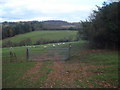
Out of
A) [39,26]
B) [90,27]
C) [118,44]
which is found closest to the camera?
[118,44]

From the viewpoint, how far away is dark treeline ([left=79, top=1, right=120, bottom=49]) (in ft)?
76.1

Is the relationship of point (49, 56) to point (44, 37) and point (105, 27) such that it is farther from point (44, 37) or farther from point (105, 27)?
point (44, 37)

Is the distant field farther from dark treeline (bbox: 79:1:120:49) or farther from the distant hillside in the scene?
dark treeline (bbox: 79:1:120:49)

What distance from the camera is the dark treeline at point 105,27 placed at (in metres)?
23.2

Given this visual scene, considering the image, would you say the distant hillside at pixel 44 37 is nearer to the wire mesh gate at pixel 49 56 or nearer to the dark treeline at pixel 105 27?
the dark treeline at pixel 105 27

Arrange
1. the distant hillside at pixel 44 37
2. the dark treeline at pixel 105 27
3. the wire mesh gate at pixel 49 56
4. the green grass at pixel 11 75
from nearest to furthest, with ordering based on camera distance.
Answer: the green grass at pixel 11 75, the wire mesh gate at pixel 49 56, the dark treeline at pixel 105 27, the distant hillside at pixel 44 37

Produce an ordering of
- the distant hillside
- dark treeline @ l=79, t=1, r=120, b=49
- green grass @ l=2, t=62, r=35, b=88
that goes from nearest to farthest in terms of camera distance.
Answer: green grass @ l=2, t=62, r=35, b=88, dark treeline @ l=79, t=1, r=120, b=49, the distant hillside

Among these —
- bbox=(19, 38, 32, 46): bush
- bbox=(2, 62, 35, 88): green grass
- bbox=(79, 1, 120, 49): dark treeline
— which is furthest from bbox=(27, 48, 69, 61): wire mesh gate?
bbox=(19, 38, 32, 46): bush

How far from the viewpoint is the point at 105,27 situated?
24344 millimetres

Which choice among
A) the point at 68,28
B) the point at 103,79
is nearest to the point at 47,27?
the point at 68,28

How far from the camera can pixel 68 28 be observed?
4412 cm

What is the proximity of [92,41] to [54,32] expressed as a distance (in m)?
15.3

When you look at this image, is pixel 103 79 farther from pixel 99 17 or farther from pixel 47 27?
pixel 47 27

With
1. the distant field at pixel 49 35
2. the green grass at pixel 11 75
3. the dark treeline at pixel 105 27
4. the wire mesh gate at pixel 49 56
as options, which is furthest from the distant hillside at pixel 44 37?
the green grass at pixel 11 75
